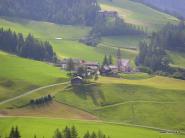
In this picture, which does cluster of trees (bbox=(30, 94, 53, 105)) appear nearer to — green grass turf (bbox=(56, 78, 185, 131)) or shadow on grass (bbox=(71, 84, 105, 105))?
green grass turf (bbox=(56, 78, 185, 131))

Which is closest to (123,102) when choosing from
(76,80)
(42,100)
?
(76,80)

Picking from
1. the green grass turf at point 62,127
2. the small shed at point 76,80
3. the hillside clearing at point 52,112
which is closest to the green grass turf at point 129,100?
the small shed at point 76,80

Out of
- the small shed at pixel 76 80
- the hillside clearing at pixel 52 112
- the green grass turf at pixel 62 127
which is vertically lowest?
the green grass turf at pixel 62 127

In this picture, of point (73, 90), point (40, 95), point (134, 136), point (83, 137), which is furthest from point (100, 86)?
point (83, 137)

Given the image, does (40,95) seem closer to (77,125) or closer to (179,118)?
(77,125)

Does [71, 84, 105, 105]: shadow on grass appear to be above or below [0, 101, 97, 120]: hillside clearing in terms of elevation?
above

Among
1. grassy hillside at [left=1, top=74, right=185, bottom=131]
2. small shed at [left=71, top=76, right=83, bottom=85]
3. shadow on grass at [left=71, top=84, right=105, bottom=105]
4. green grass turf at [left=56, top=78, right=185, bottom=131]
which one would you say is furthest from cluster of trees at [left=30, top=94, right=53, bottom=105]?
small shed at [left=71, top=76, right=83, bottom=85]

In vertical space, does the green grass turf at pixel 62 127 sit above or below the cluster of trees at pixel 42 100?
below

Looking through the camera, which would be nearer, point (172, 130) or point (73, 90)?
point (172, 130)

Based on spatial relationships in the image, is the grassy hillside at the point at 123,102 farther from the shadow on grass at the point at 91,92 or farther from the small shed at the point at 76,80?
the small shed at the point at 76,80
